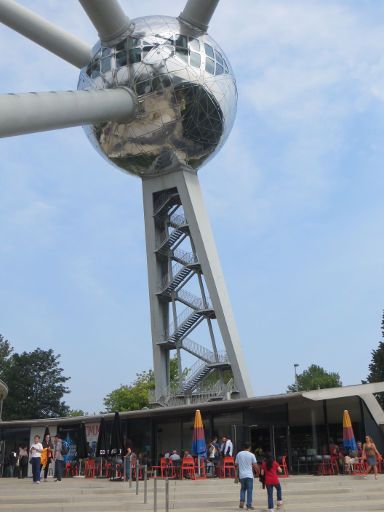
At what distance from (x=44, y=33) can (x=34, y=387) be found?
4944 centimetres

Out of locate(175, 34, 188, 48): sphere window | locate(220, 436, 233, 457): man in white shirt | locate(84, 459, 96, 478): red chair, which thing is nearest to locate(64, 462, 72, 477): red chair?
locate(84, 459, 96, 478): red chair

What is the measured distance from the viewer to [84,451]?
72.9 ft

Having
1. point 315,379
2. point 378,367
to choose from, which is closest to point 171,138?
point 378,367

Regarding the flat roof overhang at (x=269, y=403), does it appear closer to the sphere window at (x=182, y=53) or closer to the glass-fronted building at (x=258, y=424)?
the glass-fronted building at (x=258, y=424)

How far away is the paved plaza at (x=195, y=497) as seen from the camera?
1256 centimetres

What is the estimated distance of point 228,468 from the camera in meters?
19.9

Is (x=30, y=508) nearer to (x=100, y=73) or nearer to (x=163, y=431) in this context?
(x=163, y=431)

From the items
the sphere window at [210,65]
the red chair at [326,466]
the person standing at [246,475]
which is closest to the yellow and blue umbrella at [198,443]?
the red chair at [326,466]

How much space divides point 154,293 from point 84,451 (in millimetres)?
11829

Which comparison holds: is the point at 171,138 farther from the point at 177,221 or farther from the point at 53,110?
the point at 53,110

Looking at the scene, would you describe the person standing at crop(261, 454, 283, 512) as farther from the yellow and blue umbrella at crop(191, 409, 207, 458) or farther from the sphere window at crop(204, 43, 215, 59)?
the sphere window at crop(204, 43, 215, 59)

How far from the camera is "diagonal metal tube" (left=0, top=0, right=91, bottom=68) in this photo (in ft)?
77.4

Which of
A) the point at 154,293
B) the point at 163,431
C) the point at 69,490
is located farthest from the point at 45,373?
the point at 69,490

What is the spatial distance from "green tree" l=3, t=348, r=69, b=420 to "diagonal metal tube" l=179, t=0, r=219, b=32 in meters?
49.1
